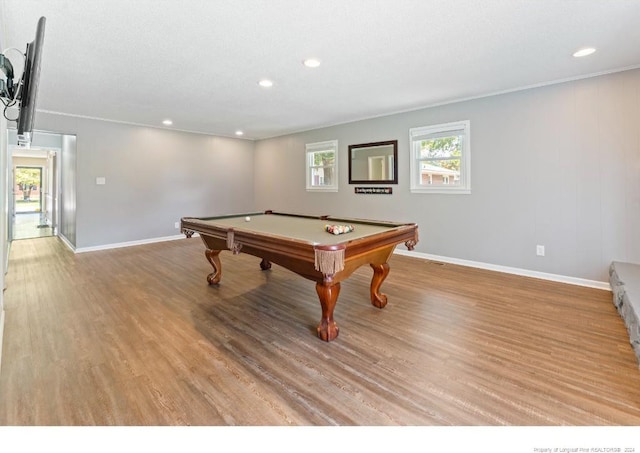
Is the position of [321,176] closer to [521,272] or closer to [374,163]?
[374,163]

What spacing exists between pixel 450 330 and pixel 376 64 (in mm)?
2588

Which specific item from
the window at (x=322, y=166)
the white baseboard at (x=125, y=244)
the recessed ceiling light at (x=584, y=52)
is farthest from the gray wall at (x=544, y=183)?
the white baseboard at (x=125, y=244)

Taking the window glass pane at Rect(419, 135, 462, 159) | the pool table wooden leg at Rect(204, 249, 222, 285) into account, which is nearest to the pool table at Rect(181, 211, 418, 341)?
the pool table wooden leg at Rect(204, 249, 222, 285)

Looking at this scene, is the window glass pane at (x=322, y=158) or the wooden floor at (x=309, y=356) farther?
the window glass pane at (x=322, y=158)

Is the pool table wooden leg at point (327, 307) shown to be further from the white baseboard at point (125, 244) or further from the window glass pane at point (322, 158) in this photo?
the white baseboard at point (125, 244)

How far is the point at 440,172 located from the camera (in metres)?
4.73

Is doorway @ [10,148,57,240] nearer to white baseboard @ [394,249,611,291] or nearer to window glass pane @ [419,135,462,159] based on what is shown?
window glass pane @ [419,135,462,159]

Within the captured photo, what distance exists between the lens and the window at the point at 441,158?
4410mm

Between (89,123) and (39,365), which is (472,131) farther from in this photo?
(89,123)

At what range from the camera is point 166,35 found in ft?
8.29

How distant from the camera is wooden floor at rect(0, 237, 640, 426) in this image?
159 cm

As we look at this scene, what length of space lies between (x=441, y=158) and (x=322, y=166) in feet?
8.22

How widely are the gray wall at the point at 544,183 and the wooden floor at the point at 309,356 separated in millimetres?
592

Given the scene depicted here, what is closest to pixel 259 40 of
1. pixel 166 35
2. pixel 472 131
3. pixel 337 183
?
pixel 166 35
